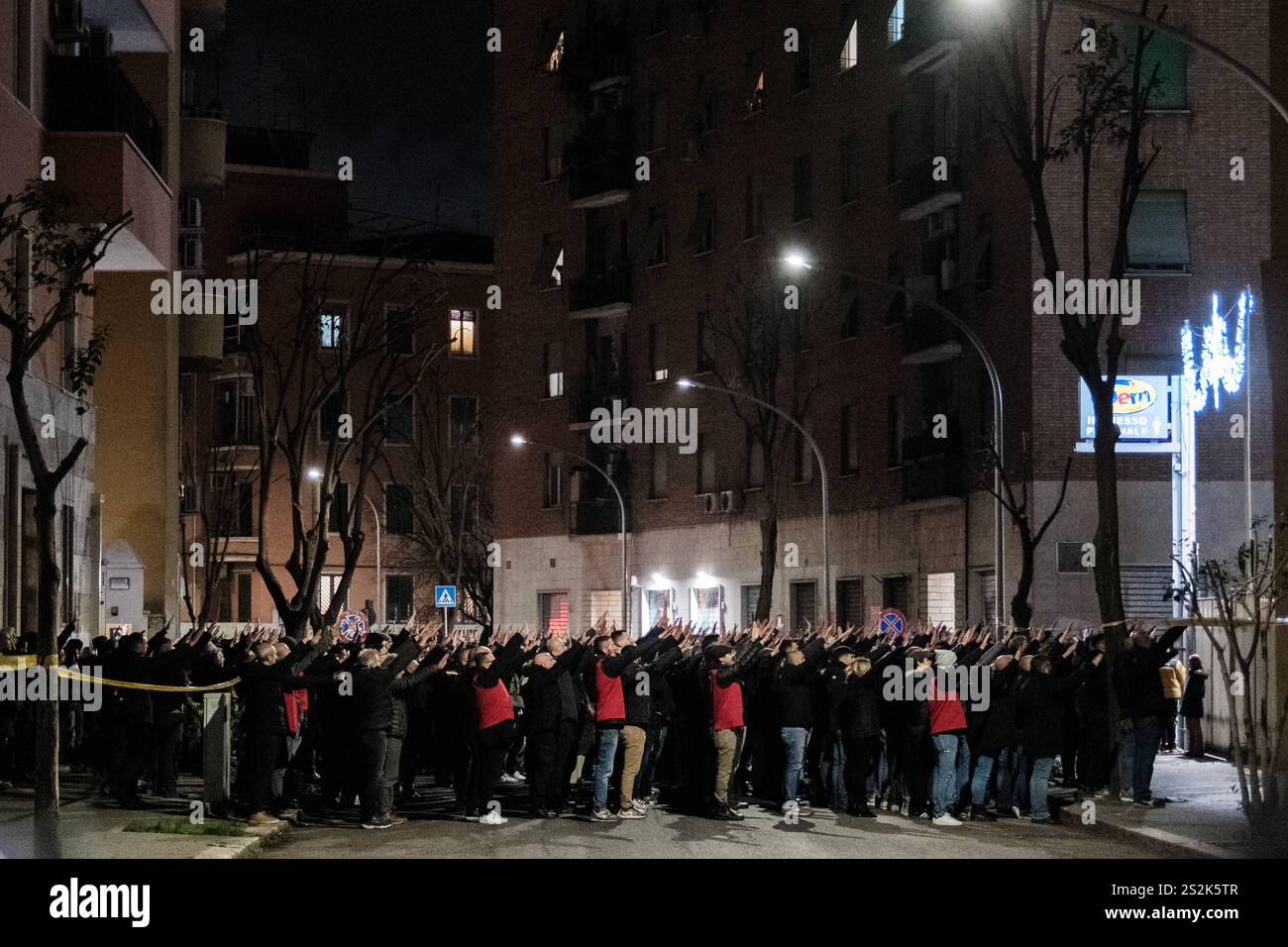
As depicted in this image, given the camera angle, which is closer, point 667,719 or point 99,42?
point 667,719

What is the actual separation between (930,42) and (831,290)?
28.3ft

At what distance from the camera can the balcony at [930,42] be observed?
144 ft

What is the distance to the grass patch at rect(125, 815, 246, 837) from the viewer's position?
18678 millimetres

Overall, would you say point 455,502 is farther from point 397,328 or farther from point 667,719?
point 667,719

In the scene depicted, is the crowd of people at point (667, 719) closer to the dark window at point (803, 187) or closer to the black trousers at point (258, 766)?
the black trousers at point (258, 766)

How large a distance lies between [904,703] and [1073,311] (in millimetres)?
5873

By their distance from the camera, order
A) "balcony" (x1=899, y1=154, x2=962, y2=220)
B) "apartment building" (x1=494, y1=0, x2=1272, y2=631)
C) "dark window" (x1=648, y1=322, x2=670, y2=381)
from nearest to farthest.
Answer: "apartment building" (x1=494, y1=0, x2=1272, y2=631) → "balcony" (x1=899, y1=154, x2=962, y2=220) → "dark window" (x1=648, y1=322, x2=670, y2=381)

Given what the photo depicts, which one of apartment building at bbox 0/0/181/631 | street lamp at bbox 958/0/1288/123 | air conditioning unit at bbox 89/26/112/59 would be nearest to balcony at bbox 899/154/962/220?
apartment building at bbox 0/0/181/631

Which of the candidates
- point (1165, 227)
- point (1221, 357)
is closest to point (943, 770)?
point (1221, 357)

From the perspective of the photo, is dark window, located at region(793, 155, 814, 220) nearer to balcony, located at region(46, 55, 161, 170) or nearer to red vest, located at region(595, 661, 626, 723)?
balcony, located at region(46, 55, 161, 170)

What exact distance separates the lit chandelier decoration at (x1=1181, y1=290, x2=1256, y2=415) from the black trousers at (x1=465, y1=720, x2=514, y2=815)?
48.9 ft

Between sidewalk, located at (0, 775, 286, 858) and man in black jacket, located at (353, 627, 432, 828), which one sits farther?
man in black jacket, located at (353, 627, 432, 828)

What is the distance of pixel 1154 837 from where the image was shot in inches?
742

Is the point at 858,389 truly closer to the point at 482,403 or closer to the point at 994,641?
the point at 994,641
